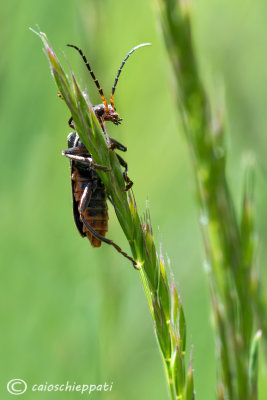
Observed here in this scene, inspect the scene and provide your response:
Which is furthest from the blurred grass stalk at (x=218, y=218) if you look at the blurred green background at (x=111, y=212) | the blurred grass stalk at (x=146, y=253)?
the blurred green background at (x=111, y=212)

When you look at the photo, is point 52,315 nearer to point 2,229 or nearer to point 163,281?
point 2,229

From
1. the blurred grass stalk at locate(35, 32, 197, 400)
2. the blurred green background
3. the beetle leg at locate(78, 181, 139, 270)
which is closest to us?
the blurred grass stalk at locate(35, 32, 197, 400)

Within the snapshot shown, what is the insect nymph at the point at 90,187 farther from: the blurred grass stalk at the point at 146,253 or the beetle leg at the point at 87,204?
the blurred grass stalk at the point at 146,253

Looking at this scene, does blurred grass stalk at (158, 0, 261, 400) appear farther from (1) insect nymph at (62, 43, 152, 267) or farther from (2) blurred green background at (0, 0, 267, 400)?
(1) insect nymph at (62, 43, 152, 267)

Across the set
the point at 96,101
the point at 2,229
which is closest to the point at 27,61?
the point at 96,101

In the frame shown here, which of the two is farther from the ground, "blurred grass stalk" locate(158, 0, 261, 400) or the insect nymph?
the insect nymph

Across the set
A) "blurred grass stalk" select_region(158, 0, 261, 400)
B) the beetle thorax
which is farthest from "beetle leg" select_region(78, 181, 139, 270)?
"blurred grass stalk" select_region(158, 0, 261, 400)
